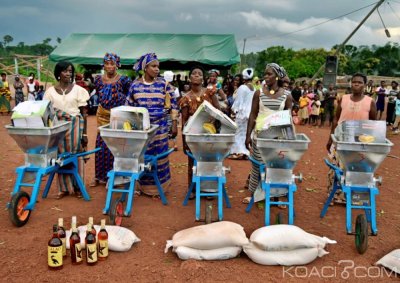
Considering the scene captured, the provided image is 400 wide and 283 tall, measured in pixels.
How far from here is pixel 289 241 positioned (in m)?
3.47

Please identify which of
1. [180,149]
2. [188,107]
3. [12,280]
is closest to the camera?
[12,280]

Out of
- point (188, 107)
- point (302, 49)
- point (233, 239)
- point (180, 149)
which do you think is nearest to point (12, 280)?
point (233, 239)

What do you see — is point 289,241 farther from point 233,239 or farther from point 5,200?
point 5,200

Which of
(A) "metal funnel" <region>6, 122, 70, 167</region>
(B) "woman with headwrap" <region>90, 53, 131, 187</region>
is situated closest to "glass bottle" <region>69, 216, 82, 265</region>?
(A) "metal funnel" <region>6, 122, 70, 167</region>

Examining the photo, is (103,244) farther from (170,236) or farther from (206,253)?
(206,253)

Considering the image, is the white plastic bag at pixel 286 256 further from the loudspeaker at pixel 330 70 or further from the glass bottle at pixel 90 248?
the loudspeaker at pixel 330 70

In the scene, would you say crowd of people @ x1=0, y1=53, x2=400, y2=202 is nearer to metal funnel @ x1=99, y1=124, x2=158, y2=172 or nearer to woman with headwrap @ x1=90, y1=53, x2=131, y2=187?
woman with headwrap @ x1=90, y1=53, x2=131, y2=187

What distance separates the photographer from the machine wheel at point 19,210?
4.02m

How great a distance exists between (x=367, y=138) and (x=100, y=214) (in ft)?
10.4

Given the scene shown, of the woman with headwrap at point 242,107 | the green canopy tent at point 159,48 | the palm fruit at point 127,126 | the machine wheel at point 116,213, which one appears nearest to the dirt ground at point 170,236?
the machine wheel at point 116,213

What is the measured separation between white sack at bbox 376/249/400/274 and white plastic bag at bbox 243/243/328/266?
1.94ft

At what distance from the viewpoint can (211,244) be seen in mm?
3529

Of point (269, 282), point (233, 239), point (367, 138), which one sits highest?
point (367, 138)

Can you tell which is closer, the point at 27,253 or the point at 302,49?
the point at 27,253
